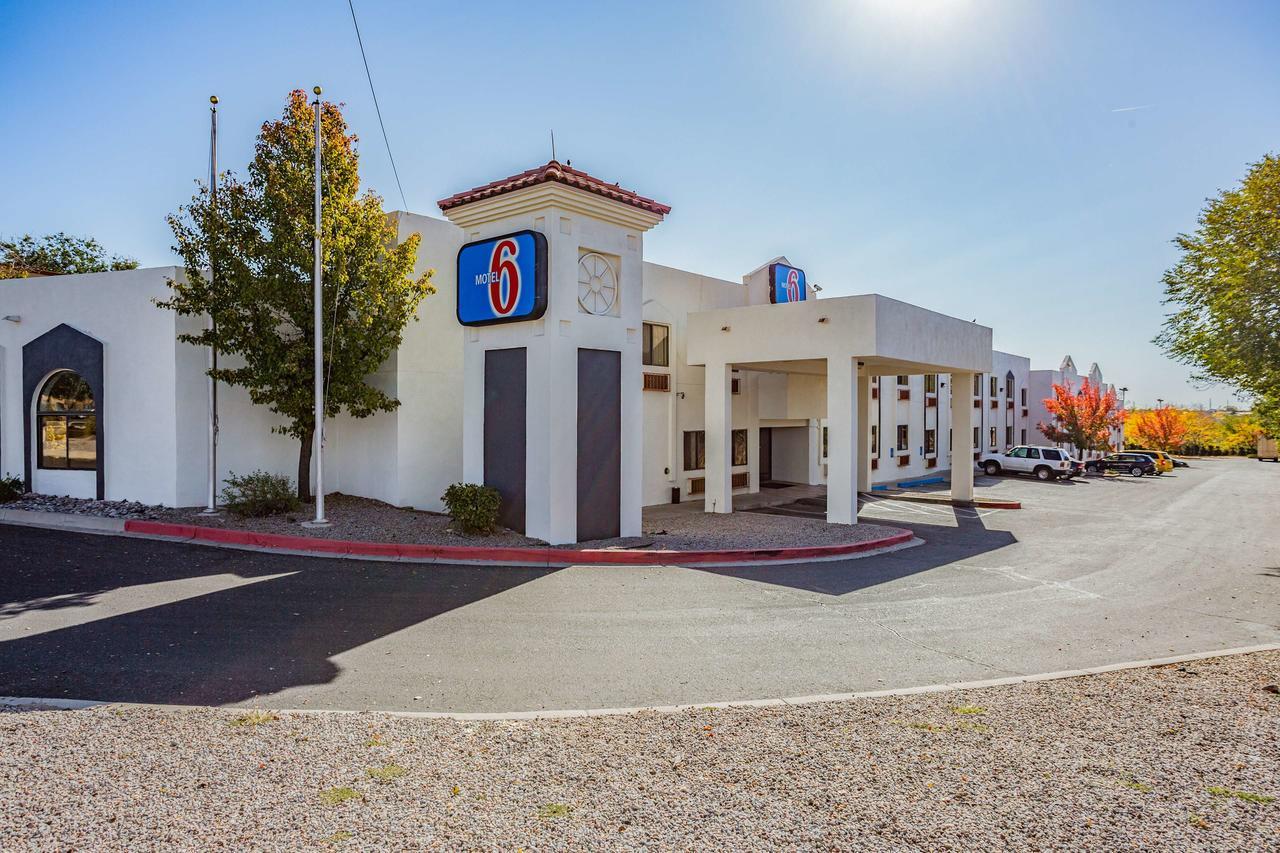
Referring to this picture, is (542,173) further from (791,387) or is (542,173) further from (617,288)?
(791,387)

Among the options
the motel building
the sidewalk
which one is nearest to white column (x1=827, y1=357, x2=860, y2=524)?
the motel building

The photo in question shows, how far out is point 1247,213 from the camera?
14.8 metres

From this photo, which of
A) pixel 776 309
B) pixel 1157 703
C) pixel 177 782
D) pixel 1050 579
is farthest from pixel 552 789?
pixel 776 309

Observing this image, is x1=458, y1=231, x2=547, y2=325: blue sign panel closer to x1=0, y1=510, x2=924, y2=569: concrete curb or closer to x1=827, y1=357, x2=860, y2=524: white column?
x1=0, y1=510, x2=924, y2=569: concrete curb

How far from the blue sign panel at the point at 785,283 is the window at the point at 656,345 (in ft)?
15.4

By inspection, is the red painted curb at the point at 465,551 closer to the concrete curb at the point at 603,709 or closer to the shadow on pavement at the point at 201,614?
the shadow on pavement at the point at 201,614

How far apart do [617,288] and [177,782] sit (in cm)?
1122

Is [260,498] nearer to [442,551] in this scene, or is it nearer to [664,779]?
[442,551]

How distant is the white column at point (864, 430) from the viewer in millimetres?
24469

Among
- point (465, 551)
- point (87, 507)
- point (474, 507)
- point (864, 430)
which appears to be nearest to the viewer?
point (465, 551)

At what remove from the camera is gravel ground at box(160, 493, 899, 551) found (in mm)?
13047

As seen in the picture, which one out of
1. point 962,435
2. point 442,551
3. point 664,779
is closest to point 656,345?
point 442,551

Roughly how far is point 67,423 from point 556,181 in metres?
13.4

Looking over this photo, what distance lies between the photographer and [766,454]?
28.2 metres
